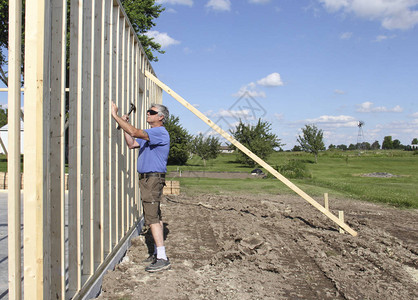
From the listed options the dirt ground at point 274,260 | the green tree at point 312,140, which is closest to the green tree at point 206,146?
the green tree at point 312,140

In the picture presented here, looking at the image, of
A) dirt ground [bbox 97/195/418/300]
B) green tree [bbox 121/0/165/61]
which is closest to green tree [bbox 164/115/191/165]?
green tree [bbox 121/0/165/61]

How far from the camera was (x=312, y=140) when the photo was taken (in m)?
41.1

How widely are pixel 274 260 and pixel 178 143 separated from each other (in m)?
31.0

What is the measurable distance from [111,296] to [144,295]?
Answer: 315 mm

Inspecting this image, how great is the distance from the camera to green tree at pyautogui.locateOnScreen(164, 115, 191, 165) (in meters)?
34.5

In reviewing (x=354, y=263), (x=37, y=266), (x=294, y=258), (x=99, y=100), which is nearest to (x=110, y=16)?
(x=99, y=100)

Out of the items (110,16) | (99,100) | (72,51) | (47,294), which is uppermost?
(110,16)

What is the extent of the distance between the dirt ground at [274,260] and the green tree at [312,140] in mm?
34032

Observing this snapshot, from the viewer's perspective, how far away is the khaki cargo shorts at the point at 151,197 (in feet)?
14.1

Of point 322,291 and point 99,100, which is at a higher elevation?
point 99,100

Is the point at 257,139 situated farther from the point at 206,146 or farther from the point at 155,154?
the point at 155,154

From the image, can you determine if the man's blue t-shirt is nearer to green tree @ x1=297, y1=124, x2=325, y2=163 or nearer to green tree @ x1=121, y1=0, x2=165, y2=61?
green tree @ x1=121, y1=0, x2=165, y2=61

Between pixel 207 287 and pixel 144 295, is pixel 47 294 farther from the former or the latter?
pixel 207 287

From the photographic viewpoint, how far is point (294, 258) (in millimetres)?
4848
